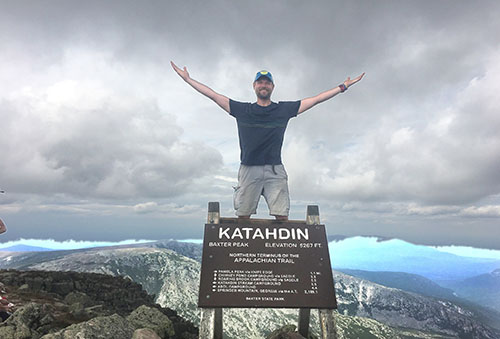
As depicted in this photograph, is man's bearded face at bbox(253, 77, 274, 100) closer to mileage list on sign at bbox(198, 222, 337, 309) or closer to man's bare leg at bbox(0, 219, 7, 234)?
mileage list on sign at bbox(198, 222, 337, 309)

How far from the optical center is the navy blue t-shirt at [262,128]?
31.4 ft

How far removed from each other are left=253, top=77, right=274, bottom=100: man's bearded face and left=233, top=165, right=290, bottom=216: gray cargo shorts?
248 cm

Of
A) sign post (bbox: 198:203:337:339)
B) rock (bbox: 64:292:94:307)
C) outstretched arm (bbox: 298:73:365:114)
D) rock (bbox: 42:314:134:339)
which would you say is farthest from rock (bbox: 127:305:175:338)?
outstretched arm (bbox: 298:73:365:114)

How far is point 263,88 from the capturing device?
9664 millimetres

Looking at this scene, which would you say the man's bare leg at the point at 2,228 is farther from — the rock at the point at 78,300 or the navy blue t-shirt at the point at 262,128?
the rock at the point at 78,300

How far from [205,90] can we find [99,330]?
27.9 feet

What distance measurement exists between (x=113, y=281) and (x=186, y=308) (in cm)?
18087

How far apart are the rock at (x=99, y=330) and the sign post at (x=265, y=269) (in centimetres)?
461

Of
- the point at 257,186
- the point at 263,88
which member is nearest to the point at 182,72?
the point at 263,88

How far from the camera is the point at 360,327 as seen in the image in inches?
7407

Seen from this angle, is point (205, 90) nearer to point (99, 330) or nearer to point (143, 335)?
point (143, 335)

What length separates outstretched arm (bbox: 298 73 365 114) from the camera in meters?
9.80

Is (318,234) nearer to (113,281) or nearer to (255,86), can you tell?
(255,86)

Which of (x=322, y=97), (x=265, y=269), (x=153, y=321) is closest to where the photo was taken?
(x=265, y=269)
